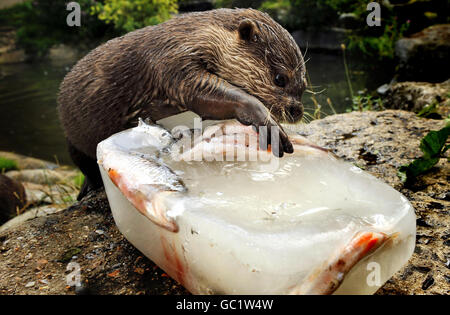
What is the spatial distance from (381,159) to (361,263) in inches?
51.4

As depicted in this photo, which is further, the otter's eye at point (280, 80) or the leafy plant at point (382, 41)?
the leafy plant at point (382, 41)

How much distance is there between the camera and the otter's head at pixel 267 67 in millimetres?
1699

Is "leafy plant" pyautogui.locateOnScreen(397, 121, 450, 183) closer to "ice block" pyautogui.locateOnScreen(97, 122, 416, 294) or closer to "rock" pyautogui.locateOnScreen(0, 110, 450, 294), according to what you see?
"rock" pyautogui.locateOnScreen(0, 110, 450, 294)

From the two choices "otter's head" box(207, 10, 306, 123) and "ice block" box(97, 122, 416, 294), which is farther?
"otter's head" box(207, 10, 306, 123)

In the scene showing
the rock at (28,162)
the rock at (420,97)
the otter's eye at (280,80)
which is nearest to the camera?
the otter's eye at (280,80)

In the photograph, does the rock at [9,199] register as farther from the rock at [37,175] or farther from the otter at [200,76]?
the otter at [200,76]

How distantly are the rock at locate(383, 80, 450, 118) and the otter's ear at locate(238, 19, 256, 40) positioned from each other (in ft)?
6.21

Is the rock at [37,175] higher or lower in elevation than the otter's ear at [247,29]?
lower

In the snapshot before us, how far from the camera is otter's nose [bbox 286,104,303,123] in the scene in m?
1.72

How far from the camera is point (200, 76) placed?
1638mm

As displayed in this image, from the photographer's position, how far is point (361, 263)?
1.00m

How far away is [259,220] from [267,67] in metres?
0.85

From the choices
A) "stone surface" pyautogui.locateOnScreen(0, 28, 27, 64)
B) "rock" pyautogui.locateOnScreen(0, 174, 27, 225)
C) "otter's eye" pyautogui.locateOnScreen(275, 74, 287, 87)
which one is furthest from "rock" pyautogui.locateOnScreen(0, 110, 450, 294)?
"stone surface" pyautogui.locateOnScreen(0, 28, 27, 64)

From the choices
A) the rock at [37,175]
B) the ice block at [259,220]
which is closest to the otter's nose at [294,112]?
the ice block at [259,220]
